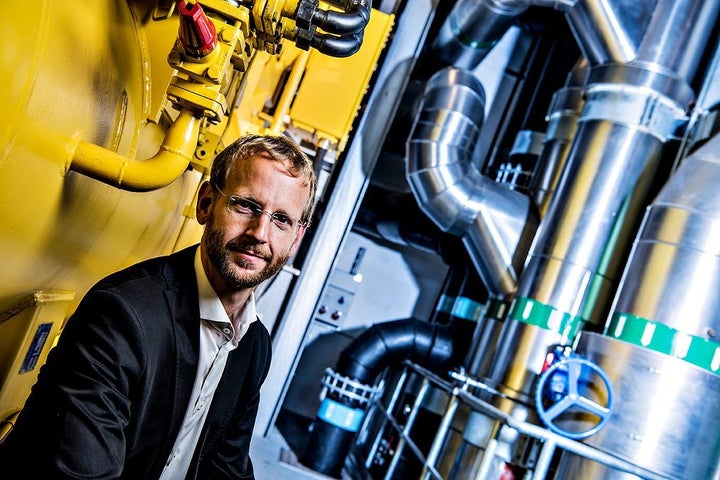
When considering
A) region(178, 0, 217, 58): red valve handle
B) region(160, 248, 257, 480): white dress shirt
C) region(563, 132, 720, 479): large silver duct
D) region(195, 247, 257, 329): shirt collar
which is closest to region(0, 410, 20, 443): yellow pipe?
region(160, 248, 257, 480): white dress shirt

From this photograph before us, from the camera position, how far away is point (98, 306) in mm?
899

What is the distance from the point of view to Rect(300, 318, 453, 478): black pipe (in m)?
3.39

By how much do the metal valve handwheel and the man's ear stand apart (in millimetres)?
1898

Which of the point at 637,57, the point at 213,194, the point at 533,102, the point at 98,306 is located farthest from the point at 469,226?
the point at 98,306

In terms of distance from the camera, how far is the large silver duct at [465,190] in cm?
329

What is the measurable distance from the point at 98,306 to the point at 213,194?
0.37 meters

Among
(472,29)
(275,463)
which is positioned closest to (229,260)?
Result: (275,463)

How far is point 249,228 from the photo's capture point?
43.6 inches

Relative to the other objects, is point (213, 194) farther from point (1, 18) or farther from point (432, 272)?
point (432, 272)

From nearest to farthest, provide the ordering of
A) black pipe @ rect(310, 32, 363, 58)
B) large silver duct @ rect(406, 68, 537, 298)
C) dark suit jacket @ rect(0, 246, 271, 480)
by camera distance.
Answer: dark suit jacket @ rect(0, 246, 271, 480) → black pipe @ rect(310, 32, 363, 58) → large silver duct @ rect(406, 68, 537, 298)

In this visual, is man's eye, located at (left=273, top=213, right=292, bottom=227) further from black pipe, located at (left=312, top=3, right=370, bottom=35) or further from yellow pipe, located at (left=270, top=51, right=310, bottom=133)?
yellow pipe, located at (left=270, top=51, right=310, bottom=133)

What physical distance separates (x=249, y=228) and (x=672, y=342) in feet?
6.93

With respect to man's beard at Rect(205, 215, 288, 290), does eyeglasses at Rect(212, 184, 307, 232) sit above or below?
above

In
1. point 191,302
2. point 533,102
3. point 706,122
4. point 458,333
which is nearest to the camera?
point 191,302
